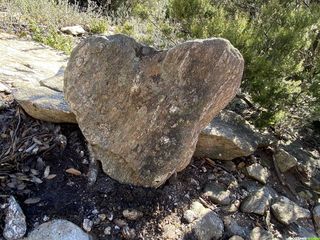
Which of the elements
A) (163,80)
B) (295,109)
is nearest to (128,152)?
(163,80)

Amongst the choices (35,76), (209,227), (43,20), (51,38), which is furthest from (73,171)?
(43,20)

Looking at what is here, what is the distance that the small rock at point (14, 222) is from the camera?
85.5 inches

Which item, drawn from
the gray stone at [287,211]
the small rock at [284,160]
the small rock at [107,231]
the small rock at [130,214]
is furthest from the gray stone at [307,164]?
the small rock at [107,231]

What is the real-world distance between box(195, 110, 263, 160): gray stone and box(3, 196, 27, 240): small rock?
4.28 feet

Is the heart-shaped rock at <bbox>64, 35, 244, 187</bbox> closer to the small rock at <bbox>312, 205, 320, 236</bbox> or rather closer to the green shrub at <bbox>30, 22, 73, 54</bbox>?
the small rock at <bbox>312, 205, 320, 236</bbox>

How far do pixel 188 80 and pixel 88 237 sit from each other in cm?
108

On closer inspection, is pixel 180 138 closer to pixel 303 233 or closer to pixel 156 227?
pixel 156 227

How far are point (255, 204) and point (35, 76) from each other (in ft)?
7.09

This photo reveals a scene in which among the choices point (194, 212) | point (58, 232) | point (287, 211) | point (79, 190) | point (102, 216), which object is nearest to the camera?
point (58, 232)

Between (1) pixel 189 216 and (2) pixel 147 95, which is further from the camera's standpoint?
(1) pixel 189 216

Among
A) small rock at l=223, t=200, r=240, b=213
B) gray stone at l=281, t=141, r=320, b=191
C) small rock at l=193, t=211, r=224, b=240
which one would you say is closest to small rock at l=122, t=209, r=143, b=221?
small rock at l=193, t=211, r=224, b=240

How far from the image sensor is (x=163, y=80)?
2203 millimetres

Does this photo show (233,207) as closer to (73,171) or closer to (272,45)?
(73,171)

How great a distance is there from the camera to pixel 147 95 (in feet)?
7.34
